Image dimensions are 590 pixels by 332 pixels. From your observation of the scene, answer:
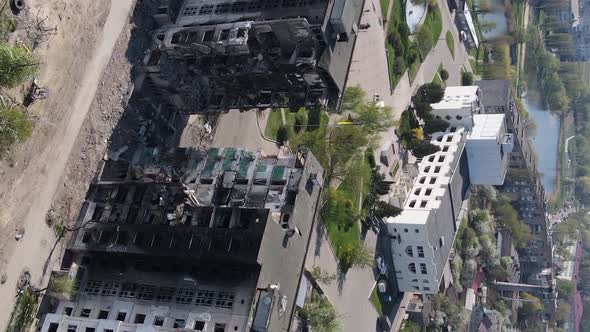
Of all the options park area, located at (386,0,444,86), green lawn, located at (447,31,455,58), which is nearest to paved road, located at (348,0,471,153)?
park area, located at (386,0,444,86)

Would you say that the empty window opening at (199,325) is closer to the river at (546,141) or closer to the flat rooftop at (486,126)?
the flat rooftop at (486,126)

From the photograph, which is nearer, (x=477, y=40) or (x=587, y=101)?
(x=477, y=40)

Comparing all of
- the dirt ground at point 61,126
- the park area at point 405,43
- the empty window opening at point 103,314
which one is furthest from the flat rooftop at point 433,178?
the empty window opening at point 103,314

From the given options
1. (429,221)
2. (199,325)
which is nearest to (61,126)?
(199,325)

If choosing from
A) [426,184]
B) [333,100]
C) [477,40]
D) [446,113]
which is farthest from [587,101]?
[333,100]

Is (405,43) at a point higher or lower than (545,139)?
lower

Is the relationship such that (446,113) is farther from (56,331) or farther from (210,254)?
(56,331)

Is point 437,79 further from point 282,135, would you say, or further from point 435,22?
point 282,135
